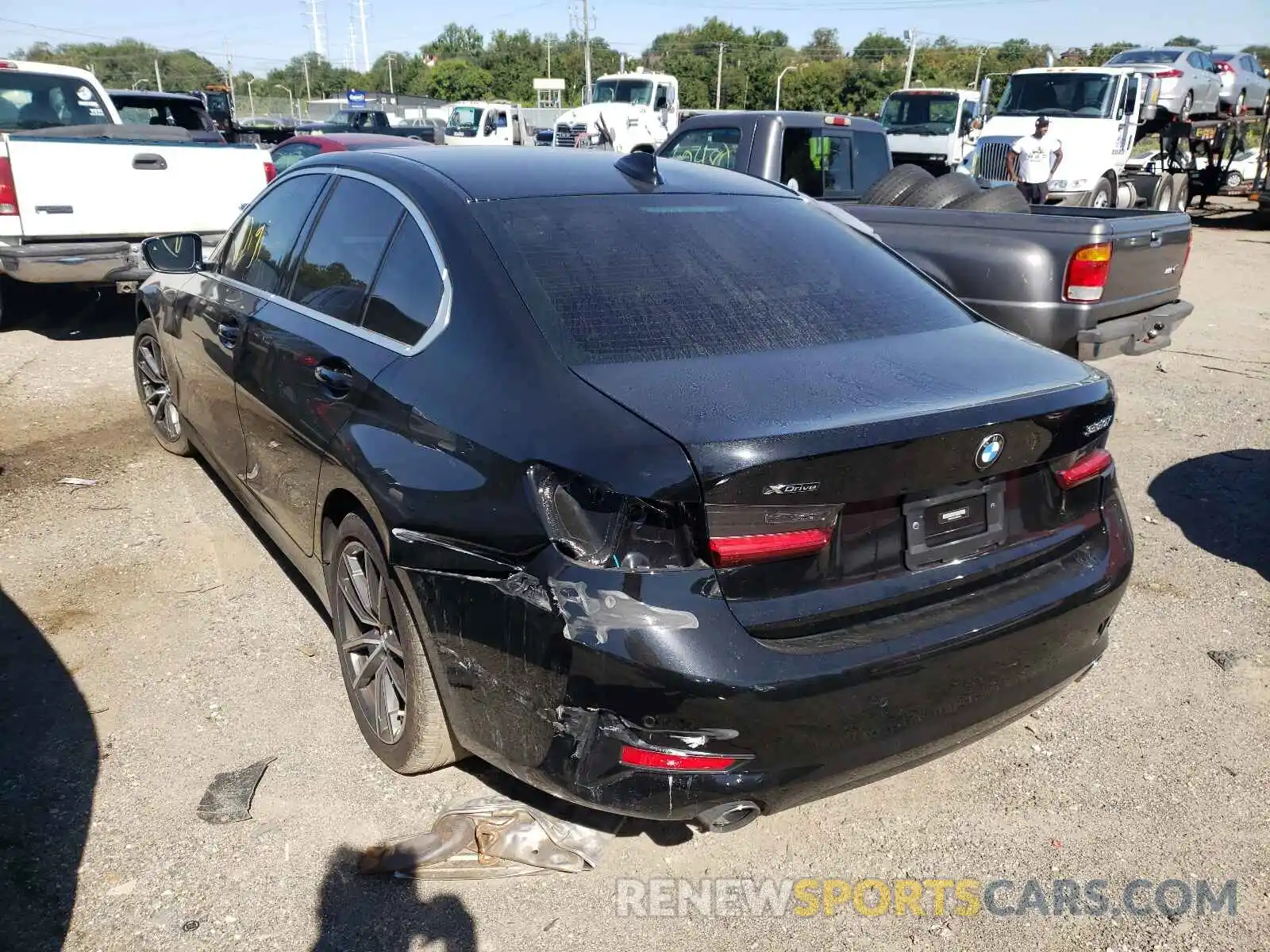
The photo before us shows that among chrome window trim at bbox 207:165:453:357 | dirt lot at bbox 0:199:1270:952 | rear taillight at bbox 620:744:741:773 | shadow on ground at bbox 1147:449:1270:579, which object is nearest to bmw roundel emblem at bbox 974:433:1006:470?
rear taillight at bbox 620:744:741:773

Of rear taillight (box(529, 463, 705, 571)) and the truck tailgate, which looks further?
the truck tailgate

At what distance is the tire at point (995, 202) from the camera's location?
666 centimetres

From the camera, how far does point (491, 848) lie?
107 inches

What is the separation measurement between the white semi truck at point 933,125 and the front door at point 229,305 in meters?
18.8

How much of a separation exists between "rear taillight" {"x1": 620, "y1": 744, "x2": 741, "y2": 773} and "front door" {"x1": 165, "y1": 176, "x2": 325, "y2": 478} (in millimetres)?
2463

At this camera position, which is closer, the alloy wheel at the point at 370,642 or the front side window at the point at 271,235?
the alloy wheel at the point at 370,642

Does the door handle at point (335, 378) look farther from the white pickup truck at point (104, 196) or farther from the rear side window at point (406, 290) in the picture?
the white pickup truck at point (104, 196)

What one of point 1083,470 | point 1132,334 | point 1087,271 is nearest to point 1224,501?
point 1132,334

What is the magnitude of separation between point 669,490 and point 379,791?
1.52 metres

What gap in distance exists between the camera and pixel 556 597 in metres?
2.17

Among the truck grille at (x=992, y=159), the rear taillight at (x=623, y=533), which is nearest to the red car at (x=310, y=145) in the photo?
the truck grille at (x=992, y=159)

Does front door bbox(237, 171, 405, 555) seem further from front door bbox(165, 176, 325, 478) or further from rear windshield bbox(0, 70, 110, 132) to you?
rear windshield bbox(0, 70, 110, 132)

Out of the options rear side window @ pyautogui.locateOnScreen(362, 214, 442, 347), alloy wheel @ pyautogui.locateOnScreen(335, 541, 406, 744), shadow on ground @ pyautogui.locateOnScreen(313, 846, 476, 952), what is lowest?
shadow on ground @ pyautogui.locateOnScreen(313, 846, 476, 952)

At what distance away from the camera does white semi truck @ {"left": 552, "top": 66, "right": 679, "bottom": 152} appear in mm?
21969
